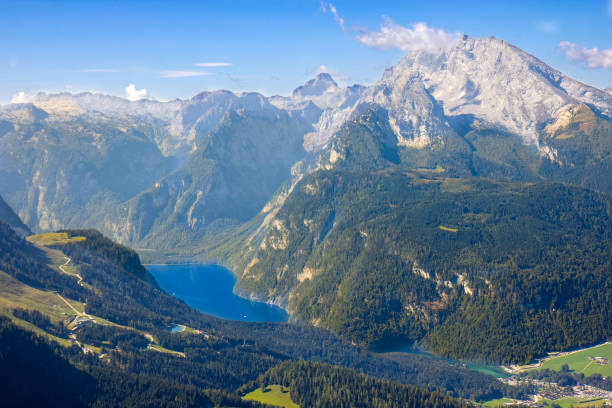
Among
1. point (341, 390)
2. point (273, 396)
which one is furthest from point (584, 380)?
point (273, 396)

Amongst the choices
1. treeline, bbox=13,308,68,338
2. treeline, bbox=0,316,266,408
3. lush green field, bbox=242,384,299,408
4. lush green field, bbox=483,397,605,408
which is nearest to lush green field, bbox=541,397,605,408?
lush green field, bbox=483,397,605,408

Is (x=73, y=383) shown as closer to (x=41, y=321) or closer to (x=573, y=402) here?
(x=41, y=321)


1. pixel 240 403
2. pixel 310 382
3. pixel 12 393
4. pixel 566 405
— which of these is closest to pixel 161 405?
pixel 240 403

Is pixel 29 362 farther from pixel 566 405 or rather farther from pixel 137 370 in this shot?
pixel 566 405

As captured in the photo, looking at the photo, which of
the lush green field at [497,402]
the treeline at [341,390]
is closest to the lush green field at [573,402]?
the lush green field at [497,402]

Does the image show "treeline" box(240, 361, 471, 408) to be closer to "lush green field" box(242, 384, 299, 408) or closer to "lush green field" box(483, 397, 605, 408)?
"lush green field" box(242, 384, 299, 408)
